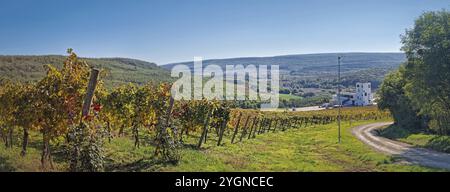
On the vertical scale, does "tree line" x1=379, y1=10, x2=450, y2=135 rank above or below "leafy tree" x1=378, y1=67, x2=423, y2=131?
above

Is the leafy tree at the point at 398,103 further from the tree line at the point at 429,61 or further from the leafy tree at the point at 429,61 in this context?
the leafy tree at the point at 429,61

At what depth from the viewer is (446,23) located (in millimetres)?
38062

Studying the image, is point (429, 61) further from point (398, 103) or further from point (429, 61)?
point (398, 103)

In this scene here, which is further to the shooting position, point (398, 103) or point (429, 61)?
point (398, 103)

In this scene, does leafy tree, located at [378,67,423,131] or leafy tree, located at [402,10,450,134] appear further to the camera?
leafy tree, located at [378,67,423,131]

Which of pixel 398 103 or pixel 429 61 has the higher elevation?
pixel 429 61

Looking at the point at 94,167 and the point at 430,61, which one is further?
the point at 430,61

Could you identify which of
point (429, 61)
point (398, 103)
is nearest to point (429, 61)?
point (429, 61)

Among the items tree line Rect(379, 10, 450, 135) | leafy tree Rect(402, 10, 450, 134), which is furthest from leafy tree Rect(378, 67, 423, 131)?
leafy tree Rect(402, 10, 450, 134)

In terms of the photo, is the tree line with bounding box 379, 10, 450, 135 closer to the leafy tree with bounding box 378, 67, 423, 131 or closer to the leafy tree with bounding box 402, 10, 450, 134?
the leafy tree with bounding box 402, 10, 450, 134

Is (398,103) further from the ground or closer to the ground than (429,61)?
closer to the ground
